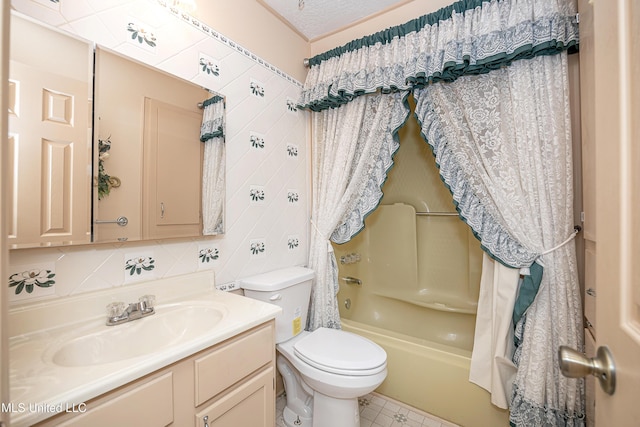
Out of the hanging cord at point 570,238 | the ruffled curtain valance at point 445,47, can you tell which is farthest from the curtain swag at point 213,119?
the hanging cord at point 570,238

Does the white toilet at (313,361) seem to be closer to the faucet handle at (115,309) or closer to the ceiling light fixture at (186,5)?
the faucet handle at (115,309)

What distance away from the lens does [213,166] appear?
1397 millimetres

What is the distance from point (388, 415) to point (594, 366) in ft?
4.87

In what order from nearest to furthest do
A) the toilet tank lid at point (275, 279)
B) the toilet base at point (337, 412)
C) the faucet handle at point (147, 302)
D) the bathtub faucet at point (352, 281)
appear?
the faucet handle at point (147, 302)
the toilet base at point (337, 412)
the toilet tank lid at point (275, 279)
the bathtub faucet at point (352, 281)

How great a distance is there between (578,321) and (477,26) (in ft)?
4.82

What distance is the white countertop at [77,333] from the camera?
0.59 m

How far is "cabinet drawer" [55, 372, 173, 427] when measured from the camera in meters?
0.63

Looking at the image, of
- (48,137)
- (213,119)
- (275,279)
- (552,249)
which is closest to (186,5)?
(213,119)

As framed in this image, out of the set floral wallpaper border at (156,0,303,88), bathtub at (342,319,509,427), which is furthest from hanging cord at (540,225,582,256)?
floral wallpaper border at (156,0,303,88)

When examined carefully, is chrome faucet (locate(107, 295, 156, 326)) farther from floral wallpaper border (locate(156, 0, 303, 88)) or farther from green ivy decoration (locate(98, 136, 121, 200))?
floral wallpaper border (locate(156, 0, 303, 88))

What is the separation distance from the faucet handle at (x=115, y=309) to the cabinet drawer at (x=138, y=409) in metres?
0.40

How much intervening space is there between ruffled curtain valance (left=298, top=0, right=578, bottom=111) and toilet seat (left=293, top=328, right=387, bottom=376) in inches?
57.3

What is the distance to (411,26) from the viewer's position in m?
1.56

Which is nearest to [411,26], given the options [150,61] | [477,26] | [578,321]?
[477,26]
